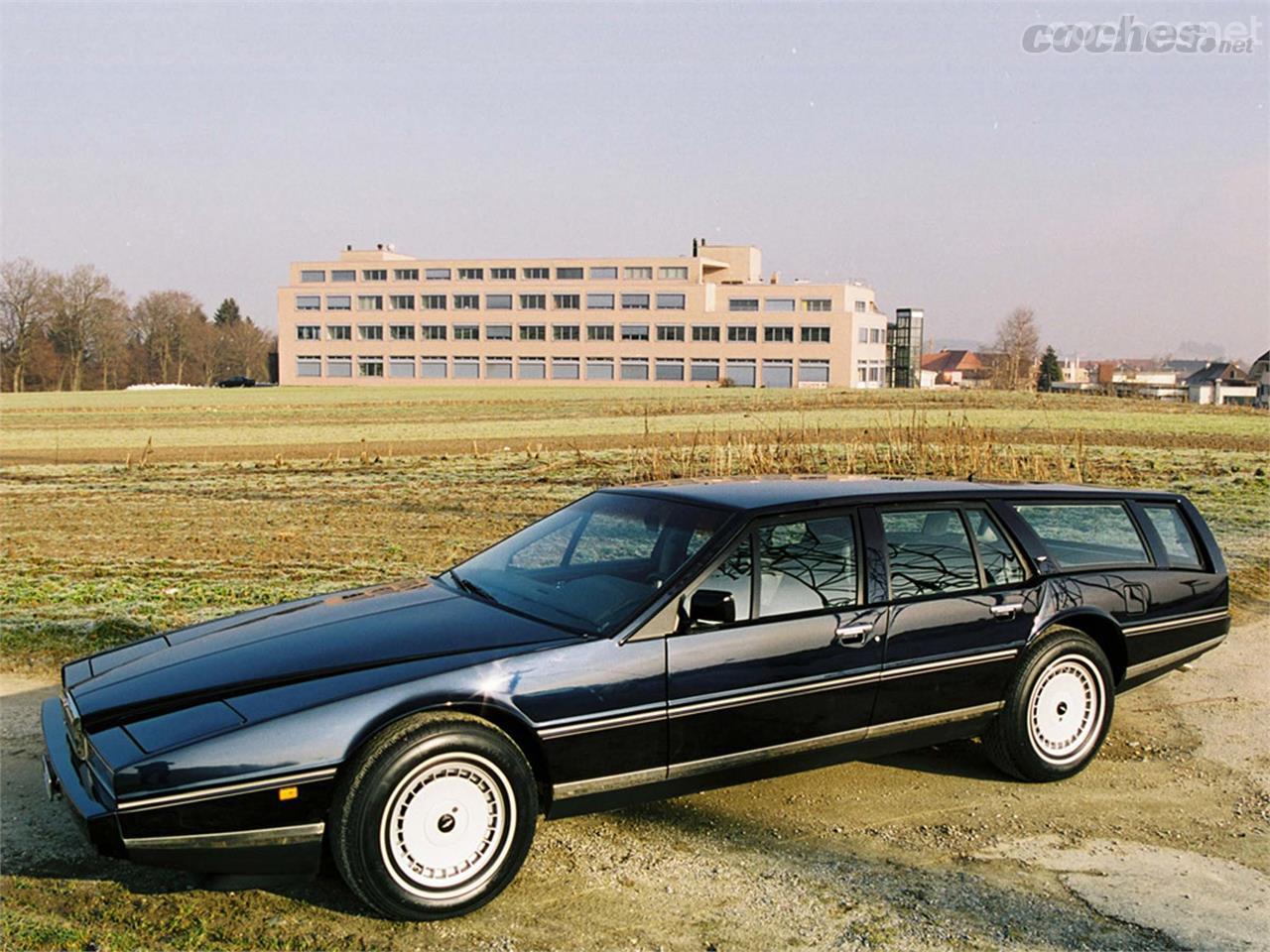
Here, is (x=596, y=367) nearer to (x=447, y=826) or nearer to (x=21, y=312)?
(x=21, y=312)

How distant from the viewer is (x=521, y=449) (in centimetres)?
2759

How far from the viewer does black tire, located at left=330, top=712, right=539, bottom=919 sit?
3.77 meters

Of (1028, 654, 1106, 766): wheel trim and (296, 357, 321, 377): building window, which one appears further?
(296, 357, 321, 377): building window

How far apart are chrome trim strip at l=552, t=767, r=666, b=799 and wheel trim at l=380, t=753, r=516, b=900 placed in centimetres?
23

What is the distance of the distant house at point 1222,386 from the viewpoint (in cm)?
12431

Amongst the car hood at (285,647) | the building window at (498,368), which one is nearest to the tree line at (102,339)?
the building window at (498,368)

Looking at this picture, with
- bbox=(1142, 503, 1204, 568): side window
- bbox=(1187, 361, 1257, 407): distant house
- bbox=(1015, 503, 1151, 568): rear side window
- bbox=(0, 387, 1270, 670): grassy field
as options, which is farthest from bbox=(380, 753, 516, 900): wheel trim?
bbox=(1187, 361, 1257, 407): distant house

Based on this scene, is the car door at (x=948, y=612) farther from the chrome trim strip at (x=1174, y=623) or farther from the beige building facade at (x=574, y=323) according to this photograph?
the beige building facade at (x=574, y=323)

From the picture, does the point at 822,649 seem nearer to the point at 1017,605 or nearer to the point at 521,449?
the point at 1017,605

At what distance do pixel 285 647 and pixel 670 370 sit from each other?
337 feet

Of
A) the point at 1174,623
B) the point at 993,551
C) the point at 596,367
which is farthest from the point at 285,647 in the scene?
the point at 596,367

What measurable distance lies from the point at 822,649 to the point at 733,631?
46 centimetres

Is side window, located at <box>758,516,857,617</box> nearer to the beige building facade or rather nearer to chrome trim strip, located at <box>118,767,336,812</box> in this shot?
chrome trim strip, located at <box>118,767,336,812</box>

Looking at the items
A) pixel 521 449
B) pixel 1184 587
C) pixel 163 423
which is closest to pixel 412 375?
pixel 163 423
